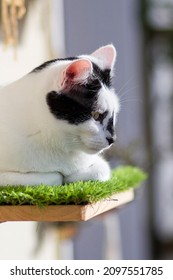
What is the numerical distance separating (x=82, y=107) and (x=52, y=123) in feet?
0.16

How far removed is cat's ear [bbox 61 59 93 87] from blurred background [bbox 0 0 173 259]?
80cm

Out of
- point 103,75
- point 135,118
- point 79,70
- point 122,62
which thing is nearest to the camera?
point 79,70

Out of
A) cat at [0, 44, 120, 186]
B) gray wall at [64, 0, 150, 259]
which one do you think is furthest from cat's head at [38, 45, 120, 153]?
gray wall at [64, 0, 150, 259]

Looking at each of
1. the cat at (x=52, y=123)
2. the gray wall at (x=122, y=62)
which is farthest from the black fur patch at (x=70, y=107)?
the gray wall at (x=122, y=62)

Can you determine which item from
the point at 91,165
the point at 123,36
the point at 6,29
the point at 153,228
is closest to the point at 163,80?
the point at 123,36

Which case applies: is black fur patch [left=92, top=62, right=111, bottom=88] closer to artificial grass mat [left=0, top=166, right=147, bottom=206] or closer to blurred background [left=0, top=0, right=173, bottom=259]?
artificial grass mat [left=0, top=166, right=147, bottom=206]

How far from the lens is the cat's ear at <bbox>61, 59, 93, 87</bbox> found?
0.83 metres

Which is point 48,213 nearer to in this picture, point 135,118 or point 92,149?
point 92,149

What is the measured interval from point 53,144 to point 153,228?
7.45 feet

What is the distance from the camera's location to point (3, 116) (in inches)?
35.5

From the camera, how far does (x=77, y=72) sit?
839mm

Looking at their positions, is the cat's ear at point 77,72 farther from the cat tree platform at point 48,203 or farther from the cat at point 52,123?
the cat tree platform at point 48,203

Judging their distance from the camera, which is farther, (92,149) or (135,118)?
(135,118)

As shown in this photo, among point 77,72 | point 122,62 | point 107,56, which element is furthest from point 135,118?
point 77,72
